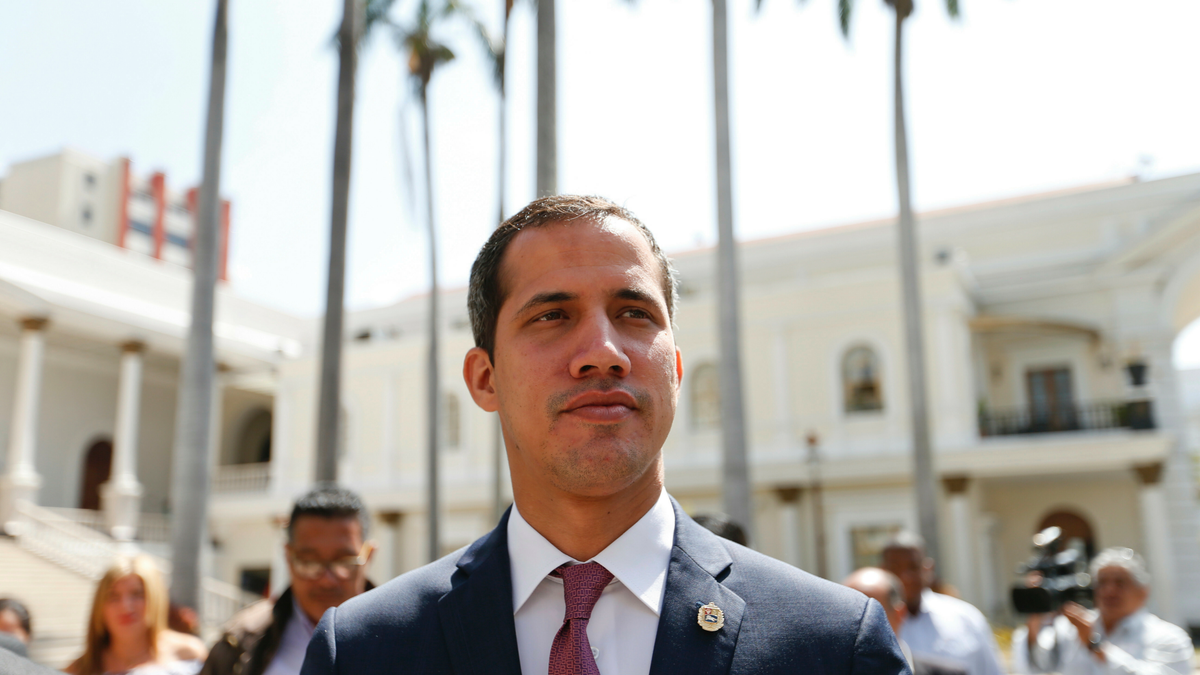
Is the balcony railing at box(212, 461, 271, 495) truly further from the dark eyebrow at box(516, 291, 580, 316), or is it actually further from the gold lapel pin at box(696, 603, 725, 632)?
the gold lapel pin at box(696, 603, 725, 632)

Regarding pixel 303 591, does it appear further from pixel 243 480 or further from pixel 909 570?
pixel 243 480

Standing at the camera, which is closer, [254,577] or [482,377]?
[482,377]

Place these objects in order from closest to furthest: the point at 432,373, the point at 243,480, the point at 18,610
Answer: the point at 18,610, the point at 432,373, the point at 243,480

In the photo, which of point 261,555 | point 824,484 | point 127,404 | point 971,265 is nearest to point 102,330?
point 127,404

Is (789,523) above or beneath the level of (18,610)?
beneath

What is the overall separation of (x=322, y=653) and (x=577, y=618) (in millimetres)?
450

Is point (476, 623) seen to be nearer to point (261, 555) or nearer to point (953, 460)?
point (953, 460)

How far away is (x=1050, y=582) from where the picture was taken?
4.98 m

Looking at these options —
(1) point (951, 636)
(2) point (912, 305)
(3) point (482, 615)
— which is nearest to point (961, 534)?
(2) point (912, 305)

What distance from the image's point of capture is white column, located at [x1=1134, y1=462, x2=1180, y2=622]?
61.3ft

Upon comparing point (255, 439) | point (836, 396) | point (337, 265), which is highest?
point (337, 265)

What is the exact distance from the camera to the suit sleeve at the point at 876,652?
152 centimetres

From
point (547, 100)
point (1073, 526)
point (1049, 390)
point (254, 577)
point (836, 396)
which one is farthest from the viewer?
point (254, 577)

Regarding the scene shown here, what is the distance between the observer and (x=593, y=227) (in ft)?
5.89
